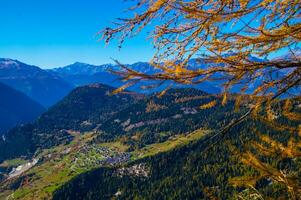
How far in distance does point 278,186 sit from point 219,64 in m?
3.44

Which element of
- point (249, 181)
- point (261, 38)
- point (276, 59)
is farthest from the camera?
point (249, 181)

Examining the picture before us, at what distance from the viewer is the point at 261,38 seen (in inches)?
268

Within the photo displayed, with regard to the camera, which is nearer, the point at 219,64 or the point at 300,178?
the point at 219,64

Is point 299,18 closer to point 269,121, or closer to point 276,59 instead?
point 276,59

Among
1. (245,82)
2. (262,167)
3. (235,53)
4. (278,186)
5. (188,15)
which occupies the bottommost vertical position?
(278,186)

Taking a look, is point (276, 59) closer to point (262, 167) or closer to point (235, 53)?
point (235, 53)

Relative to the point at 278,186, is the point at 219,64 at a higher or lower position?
higher

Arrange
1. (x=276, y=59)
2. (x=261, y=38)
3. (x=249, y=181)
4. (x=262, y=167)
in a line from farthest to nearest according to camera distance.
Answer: (x=249, y=181) → (x=262, y=167) → (x=276, y=59) → (x=261, y=38)

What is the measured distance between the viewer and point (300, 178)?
341 inches

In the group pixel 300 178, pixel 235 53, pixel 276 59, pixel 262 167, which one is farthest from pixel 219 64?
pixel 300 178

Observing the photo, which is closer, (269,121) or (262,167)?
(262,167)

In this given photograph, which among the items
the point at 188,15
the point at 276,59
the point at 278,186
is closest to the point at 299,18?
the point at 276,59

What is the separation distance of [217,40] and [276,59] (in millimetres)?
1061

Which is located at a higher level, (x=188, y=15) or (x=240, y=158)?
(x=188, y=15)
